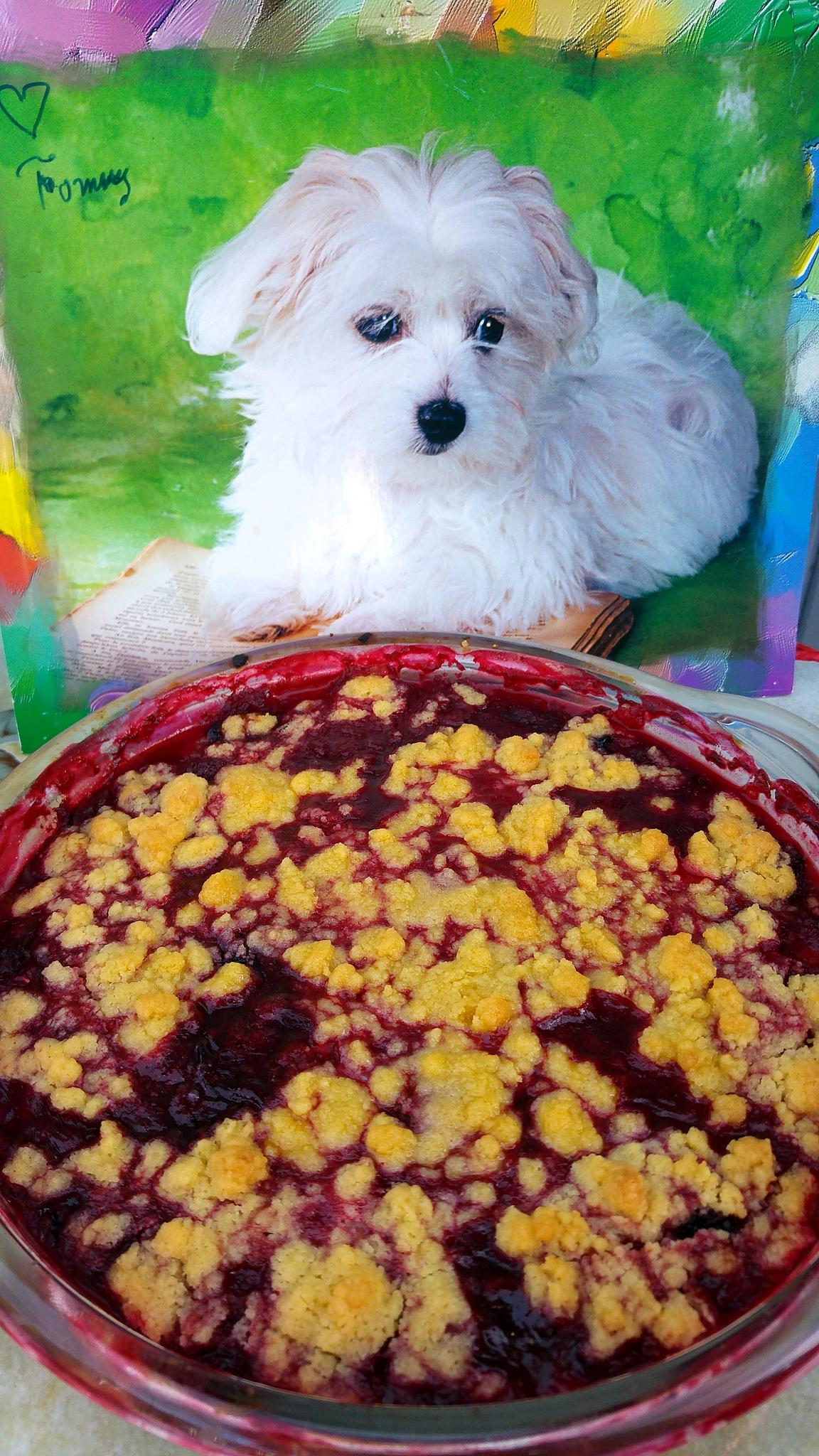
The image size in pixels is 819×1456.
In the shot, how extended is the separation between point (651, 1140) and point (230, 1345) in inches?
12.0

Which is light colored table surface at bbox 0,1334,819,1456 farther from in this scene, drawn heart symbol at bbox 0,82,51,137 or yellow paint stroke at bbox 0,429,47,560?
drawn heart symbol at bbox 0,82,51,137

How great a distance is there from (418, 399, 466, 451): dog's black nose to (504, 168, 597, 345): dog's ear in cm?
16

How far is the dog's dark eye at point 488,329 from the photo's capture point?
1.18m

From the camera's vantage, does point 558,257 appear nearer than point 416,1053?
No

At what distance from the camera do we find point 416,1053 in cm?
82

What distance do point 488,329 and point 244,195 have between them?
0.30 meters

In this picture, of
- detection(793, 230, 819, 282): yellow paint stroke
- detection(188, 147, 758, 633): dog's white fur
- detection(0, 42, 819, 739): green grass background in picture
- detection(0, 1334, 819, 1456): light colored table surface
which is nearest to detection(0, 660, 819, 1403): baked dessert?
detection(0, 1334, 819, 1456): light colored table surface

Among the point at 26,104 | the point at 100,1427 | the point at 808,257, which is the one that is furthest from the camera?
the point at 808,257

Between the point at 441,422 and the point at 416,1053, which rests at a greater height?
the point at 441,422

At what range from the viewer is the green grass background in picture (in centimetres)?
114

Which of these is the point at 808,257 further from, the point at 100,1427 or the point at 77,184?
the point at 100,1427

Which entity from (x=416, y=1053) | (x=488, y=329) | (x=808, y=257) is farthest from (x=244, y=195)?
(x=416, y=1053)

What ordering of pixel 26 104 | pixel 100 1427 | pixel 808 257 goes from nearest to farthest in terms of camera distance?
1. pixel 100 1427
2. pixel 26 104
3. pixel 808 257

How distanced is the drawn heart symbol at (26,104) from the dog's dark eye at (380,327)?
0.38 m
